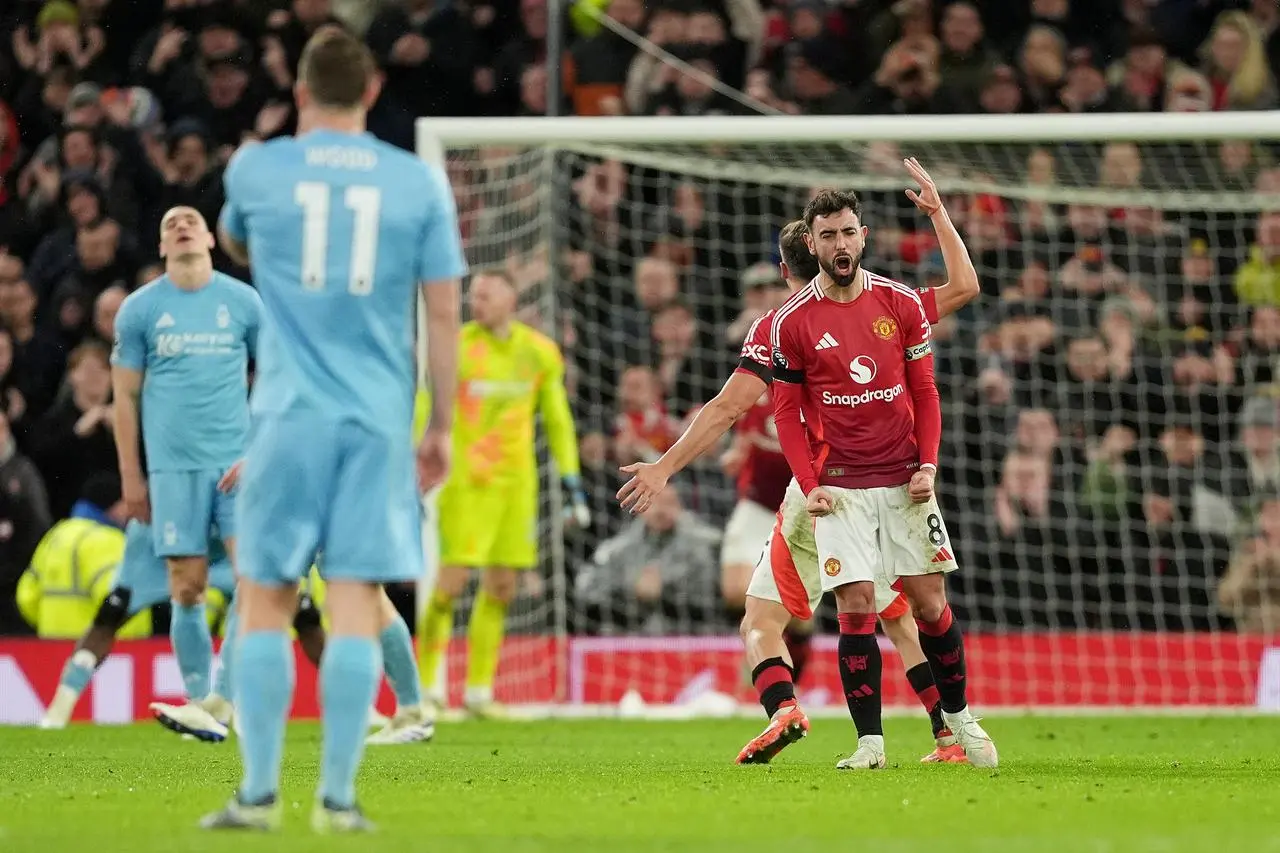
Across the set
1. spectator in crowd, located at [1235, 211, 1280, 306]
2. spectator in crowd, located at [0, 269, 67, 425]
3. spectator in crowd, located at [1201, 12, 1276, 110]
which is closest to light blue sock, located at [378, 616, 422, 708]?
spectator in crowd, located at [0, 269, 67, 425]

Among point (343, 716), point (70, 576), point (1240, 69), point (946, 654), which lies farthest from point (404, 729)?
point (1240, 69)

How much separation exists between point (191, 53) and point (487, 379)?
5746 mm

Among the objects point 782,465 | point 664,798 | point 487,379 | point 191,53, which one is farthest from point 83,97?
point 664,798

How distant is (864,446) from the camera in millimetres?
7426

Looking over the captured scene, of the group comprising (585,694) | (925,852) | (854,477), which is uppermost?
(854,477)

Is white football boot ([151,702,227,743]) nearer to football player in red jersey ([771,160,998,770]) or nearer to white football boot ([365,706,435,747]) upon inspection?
white football boot ([365,706,435,747])

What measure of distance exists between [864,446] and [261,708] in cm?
309

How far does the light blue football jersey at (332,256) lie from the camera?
5016 millimetres

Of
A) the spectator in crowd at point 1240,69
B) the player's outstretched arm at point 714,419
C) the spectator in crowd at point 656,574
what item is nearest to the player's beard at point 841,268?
the player's outstretched arm at point 714,419

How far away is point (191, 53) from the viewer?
54.1 ft

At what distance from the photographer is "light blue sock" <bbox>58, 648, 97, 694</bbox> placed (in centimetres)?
1052

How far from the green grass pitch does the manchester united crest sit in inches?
61.4

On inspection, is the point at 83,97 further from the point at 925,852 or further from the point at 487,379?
the point at 925,852

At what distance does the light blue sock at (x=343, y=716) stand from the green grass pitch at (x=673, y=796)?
0.15 metres
